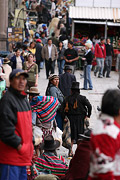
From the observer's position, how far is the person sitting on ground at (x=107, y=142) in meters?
3.29

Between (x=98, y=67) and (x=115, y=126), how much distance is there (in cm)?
1759

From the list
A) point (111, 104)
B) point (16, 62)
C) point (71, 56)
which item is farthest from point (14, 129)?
point (71, 56)

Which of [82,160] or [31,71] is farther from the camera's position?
[31,71]

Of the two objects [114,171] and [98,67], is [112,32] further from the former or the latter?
[114,171]

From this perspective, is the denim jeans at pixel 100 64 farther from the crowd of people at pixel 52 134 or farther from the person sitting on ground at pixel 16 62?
the crowd of people at pixel 52 134

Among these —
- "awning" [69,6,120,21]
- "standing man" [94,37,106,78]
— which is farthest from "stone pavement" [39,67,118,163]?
"awning" [69,6,120,21]

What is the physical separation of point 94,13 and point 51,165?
2044 centimetres

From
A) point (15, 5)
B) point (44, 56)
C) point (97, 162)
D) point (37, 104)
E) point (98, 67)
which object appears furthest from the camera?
point (15, 5)

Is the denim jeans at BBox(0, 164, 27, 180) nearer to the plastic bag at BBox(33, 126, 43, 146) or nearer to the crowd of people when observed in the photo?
the crowd of people

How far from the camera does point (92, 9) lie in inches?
1051

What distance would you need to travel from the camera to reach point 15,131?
4684 millimetres

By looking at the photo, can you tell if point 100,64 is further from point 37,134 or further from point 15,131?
point 15,131

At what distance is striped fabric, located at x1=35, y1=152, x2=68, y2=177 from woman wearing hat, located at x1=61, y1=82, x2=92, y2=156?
1845 millimetres

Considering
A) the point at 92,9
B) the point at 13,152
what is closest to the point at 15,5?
the point at 92,9
